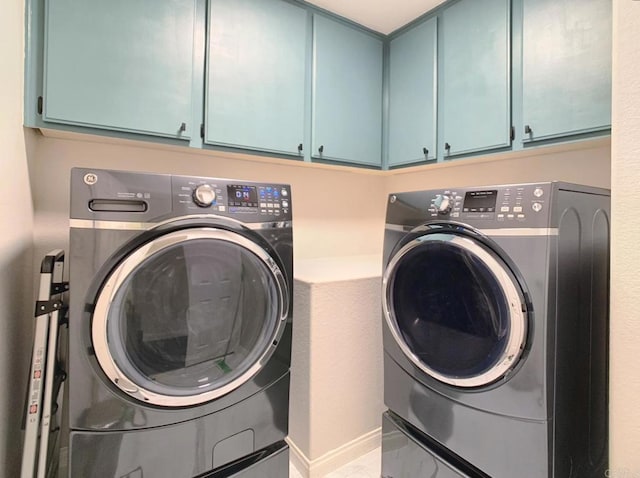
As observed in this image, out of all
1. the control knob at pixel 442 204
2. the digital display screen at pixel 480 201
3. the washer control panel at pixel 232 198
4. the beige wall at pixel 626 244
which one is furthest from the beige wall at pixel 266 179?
the beige wall at pixel 626 244

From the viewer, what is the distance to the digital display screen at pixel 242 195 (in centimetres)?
116

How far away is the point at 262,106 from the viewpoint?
5.63 feet

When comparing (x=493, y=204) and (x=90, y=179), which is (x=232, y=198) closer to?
(x=90, y=179)

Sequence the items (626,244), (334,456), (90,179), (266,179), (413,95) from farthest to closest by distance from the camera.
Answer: (266,179) → (413,95) → (334,456) → (90,179) → (626,244)

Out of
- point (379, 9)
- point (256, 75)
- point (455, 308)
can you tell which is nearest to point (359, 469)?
point (455, 308)

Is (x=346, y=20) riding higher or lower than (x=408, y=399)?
higher

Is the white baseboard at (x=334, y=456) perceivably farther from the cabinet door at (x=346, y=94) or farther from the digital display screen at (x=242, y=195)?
the cabinet door at (x=346, y=94)

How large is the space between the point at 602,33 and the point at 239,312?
1796 mm

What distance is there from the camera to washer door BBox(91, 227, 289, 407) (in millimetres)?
989

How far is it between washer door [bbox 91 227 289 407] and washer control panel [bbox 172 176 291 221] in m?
0.08

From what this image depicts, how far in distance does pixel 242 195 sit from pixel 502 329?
995 mm

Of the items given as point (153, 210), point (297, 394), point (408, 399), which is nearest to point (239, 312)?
point (153, 210)

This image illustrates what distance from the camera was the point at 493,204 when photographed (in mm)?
1064

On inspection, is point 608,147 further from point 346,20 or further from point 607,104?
point 346,20
